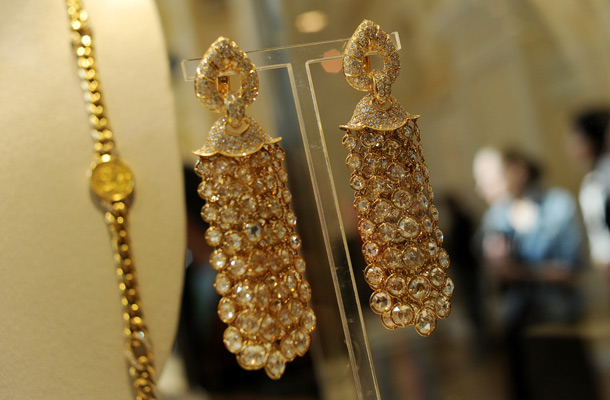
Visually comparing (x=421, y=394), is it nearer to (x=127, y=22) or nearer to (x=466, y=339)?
(x=466, y=339)

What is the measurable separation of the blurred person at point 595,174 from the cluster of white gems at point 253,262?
2.85ft

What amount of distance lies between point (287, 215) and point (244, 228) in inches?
2.0

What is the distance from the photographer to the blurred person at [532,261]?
144 cm

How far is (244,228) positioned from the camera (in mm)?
602

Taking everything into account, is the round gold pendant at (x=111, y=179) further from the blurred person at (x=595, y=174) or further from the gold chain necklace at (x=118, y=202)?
the blurred person at (x=595, y=174)

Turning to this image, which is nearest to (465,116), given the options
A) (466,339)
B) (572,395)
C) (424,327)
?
(466,339)

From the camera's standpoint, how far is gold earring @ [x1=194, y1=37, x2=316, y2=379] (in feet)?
1.95

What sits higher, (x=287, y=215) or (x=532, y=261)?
(x=287, y=215)

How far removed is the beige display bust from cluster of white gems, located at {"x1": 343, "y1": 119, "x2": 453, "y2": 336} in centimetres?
22

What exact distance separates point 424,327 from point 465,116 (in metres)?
1.06

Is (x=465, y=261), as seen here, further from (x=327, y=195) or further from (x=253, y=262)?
(x=253, y=262)

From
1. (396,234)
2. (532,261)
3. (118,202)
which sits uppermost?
(118,202)

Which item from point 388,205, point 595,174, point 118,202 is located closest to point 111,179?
point 118,202

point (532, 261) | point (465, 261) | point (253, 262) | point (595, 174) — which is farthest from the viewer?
point (465, 261)
